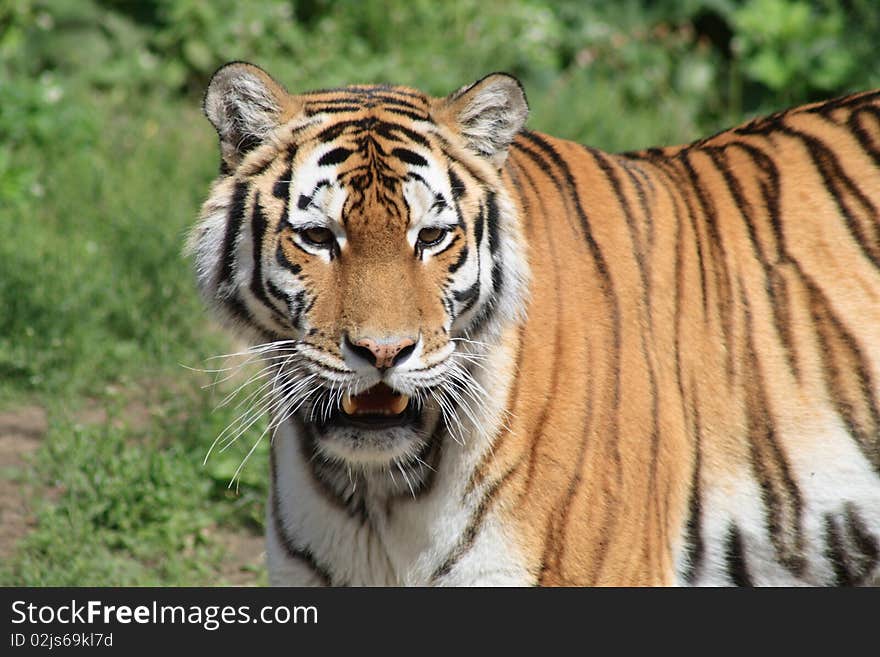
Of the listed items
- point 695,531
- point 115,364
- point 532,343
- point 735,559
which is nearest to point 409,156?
point 532,343

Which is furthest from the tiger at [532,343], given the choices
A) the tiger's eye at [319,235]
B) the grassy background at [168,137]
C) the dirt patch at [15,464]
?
the dirt patch at [15,464]

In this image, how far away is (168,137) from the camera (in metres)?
5.64

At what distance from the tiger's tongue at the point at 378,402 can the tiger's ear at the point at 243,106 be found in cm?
56

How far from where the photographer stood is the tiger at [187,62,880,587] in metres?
2.42

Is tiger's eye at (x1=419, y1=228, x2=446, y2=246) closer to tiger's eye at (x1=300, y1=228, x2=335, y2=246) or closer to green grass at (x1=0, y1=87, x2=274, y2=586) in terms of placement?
tiger's eye at (x1=300, y1=228, x2=335, y2=246)

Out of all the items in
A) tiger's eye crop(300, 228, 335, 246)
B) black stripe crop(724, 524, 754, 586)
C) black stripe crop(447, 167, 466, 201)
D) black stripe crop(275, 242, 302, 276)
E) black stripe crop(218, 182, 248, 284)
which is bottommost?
black stripe crop(724, 524, 754, 586)

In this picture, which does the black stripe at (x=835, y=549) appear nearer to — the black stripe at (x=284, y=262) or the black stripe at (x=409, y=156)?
the black stripe at (x=409, y=156)

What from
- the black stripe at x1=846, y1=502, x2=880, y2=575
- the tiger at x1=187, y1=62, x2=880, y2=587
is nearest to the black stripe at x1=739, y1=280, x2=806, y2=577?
the tiger at x1=187, y1=62, x2=880, y2=587

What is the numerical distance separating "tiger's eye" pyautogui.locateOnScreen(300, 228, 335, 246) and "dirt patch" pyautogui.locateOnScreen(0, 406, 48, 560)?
1.69 metres

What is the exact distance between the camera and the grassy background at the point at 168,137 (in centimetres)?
375

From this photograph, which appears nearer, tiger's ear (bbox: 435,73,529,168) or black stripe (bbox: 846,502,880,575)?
tiger's ear (bbox: 435,73,529,168)

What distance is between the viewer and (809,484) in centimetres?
276
